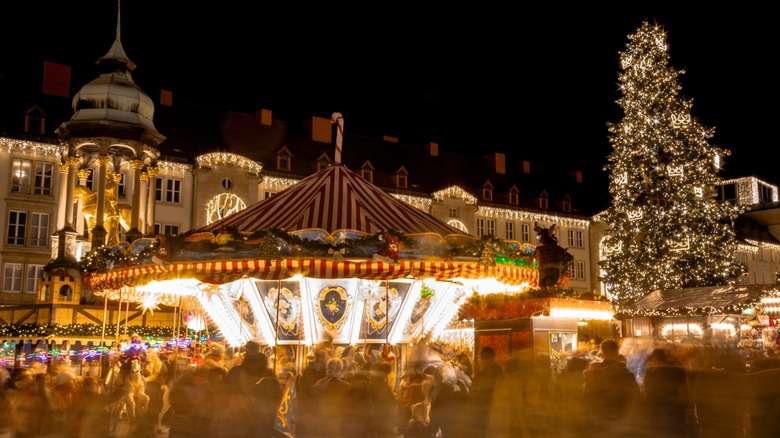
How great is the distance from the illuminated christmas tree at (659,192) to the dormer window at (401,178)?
1775cm

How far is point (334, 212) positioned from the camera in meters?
14.5

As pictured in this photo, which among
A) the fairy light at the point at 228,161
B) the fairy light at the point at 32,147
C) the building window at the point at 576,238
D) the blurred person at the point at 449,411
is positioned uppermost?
the fairy light at the point at 228,161

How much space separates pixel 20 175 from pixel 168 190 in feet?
21.9

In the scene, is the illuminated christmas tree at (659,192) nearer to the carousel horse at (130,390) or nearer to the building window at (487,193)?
the building window at (487,193)

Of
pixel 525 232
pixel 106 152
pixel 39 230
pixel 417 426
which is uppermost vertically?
pixel 525 232

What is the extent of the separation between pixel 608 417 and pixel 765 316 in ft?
71.5

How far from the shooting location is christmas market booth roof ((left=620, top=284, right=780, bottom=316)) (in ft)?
70.2

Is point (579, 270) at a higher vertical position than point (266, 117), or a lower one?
lower

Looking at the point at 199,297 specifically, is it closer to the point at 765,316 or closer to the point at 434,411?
the point at 434,411

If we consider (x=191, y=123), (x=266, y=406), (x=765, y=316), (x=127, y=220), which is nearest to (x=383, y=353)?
(x=266, y=406)

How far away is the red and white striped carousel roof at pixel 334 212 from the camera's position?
14016 mm

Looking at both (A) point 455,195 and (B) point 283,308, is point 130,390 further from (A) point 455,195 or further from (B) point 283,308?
(A) point 455,195

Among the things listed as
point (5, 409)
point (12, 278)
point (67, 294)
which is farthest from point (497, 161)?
point (5, 409)

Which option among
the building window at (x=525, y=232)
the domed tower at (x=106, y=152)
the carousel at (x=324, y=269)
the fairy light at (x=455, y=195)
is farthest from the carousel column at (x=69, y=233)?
the building window at (x=525, y=232)
